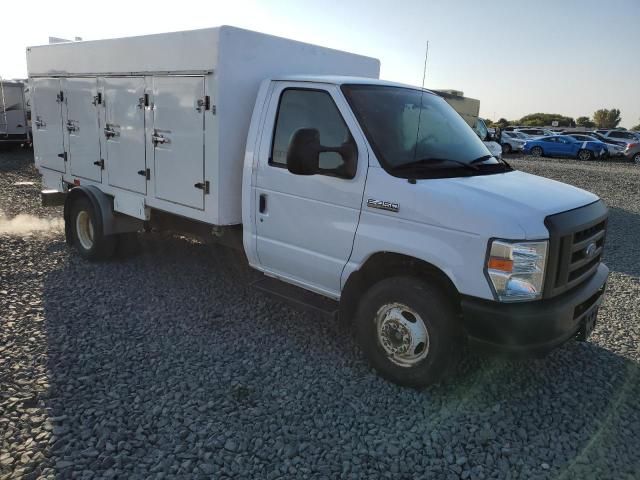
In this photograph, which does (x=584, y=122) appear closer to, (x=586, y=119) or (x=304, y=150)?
(x=586, y=119)

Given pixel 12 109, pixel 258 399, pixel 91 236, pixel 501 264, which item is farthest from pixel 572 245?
pixel 12 109

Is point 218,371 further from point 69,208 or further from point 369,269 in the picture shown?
point 69,208

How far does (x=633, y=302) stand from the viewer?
244 inches

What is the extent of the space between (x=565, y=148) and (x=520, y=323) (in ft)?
100

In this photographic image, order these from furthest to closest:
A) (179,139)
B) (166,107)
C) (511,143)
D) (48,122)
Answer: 1. (511,143)
2. (48,122)
3. (166,107)
4. (179,139)

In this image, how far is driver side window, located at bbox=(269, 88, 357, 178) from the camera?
13.8 feet

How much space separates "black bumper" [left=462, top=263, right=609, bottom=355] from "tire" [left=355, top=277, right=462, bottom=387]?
209 millimetres

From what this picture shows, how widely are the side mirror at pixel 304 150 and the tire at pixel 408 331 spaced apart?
110 cm

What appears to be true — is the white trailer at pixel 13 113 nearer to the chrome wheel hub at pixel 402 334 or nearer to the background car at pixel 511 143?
the chrome wheel hub at pixel 402 334

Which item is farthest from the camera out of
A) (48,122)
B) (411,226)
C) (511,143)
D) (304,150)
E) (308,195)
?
(511,143)

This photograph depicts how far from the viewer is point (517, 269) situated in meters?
3.40

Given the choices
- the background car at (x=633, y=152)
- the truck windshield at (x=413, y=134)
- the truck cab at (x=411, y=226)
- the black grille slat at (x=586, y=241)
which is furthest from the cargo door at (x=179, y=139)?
the background car at (x=633, y=152)

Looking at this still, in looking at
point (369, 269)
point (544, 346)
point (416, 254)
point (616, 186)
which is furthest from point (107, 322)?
point (616, 186)

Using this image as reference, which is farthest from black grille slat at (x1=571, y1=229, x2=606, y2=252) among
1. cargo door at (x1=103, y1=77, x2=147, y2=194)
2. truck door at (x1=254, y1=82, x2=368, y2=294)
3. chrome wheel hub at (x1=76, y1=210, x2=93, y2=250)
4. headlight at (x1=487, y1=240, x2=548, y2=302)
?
chrome wheel hub at (x1=76, y1=210, x2=93, y2=250)
